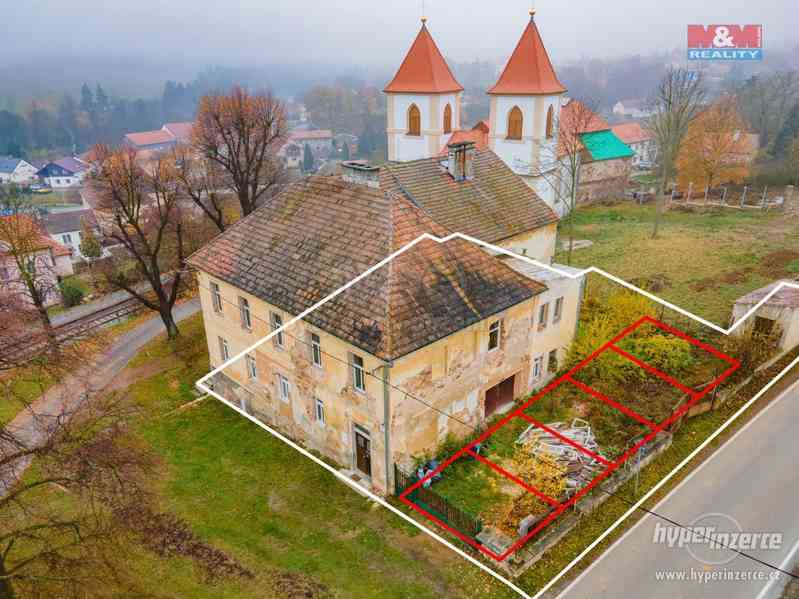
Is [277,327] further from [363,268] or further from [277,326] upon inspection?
[363,268]

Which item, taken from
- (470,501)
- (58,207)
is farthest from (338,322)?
(58,207)

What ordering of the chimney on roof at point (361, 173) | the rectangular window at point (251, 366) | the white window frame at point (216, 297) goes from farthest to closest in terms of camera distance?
1. the white window frame at point (216, 297)
2. the rectangular window at point (251, 366)
3. the chimney on roof at point (361, 173)

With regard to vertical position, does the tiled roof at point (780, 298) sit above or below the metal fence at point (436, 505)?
above

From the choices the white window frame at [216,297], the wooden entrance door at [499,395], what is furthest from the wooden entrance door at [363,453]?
the white window frame at [216,297]

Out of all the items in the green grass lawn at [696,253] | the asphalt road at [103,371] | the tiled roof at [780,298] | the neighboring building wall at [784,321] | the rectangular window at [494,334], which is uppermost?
the rectangular window at [494,334]

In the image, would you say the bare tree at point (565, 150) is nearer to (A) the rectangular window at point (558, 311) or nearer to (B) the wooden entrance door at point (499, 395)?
(A) the rectangular window at point (558, 311)

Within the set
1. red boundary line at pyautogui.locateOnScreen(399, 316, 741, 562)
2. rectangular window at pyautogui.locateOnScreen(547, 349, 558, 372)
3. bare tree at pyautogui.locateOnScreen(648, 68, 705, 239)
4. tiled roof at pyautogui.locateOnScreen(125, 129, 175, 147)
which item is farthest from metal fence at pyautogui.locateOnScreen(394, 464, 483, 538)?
tiled roof at pyautogui.locateOnScreen(125, 129, 175, 147)

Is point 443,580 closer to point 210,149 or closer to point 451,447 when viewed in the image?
point 451,447

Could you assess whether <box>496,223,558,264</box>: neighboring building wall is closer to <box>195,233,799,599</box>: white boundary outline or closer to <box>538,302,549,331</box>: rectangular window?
<box>195,233,799,599</box>: white boundary outline
